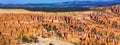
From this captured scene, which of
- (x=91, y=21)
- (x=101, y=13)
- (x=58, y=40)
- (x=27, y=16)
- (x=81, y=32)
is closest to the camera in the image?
(x=58, y=40)

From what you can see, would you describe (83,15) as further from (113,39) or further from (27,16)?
(113,39)

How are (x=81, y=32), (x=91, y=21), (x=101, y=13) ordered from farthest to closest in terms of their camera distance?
(x=101, y=13) < (x=91, y=21) < (x=81, y=32)

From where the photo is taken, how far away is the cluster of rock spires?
3772 centimetres

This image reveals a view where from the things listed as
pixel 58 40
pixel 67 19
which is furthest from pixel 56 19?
pixel 58 40

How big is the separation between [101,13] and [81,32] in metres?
12.1

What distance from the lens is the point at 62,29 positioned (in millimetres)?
41812

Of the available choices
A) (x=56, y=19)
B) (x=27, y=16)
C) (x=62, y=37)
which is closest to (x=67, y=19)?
(x=56, y=19)

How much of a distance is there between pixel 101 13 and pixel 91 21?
5627 millimetres

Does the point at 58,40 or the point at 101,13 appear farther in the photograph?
the point at 101,13

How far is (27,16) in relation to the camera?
148ft

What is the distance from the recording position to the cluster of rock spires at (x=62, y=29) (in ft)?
124

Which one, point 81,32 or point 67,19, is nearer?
point 81,32

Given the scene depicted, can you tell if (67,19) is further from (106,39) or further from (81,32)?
(106,39)

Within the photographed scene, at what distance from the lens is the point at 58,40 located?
38.6 meters
